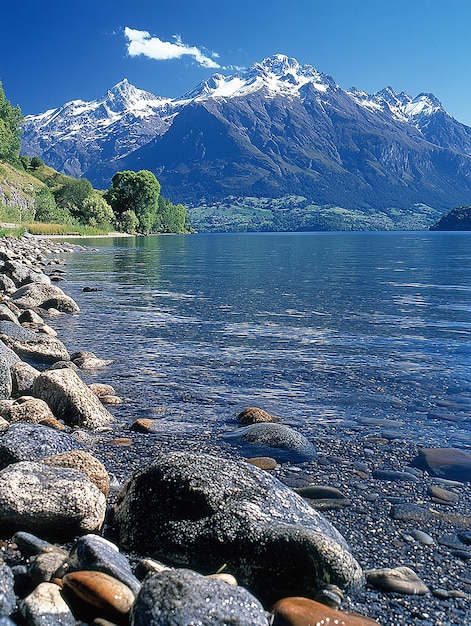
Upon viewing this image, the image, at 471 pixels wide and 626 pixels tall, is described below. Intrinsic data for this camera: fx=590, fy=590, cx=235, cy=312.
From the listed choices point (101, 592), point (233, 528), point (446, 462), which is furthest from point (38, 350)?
point (101, 592)

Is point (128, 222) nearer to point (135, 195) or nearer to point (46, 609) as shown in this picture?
point (135, 195)

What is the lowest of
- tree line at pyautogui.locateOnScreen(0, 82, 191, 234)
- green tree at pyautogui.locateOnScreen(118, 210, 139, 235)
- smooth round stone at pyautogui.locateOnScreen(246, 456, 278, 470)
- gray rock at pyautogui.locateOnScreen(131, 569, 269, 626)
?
smooth round stone at pyautogui.locateOnScreen(246, 456, 278, 470)

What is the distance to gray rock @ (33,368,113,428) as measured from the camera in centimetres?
1081

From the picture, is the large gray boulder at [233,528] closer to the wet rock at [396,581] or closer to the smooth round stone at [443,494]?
the wet rock at [396,581]

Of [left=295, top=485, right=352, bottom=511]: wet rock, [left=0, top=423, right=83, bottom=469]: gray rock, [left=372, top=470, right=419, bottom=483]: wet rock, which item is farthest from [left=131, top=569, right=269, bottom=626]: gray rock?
[left=372, top=470, right=419, bottom=483]: wet rock

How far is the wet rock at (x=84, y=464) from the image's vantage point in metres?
7.36

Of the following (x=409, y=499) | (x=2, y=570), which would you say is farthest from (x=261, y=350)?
(x=2, y=570)

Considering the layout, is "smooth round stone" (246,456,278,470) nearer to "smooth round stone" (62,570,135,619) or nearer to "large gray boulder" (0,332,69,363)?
"smooth round stone" (62,570,135,619)

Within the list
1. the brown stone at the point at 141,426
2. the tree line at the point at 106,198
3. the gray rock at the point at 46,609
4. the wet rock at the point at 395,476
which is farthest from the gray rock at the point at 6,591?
the tree line at the point at 106,198

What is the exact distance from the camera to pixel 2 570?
5.32 metres

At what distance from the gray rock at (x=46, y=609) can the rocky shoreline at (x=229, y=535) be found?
1 centimetres

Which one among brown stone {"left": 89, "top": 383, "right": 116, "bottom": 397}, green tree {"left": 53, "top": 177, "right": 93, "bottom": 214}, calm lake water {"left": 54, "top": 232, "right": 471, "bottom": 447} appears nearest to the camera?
calm lake water {"left": 54, "top": 232, "right": 471, "bottom": 447}

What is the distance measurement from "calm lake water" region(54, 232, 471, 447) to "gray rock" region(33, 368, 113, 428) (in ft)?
2.47

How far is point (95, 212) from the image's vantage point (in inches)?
6014
